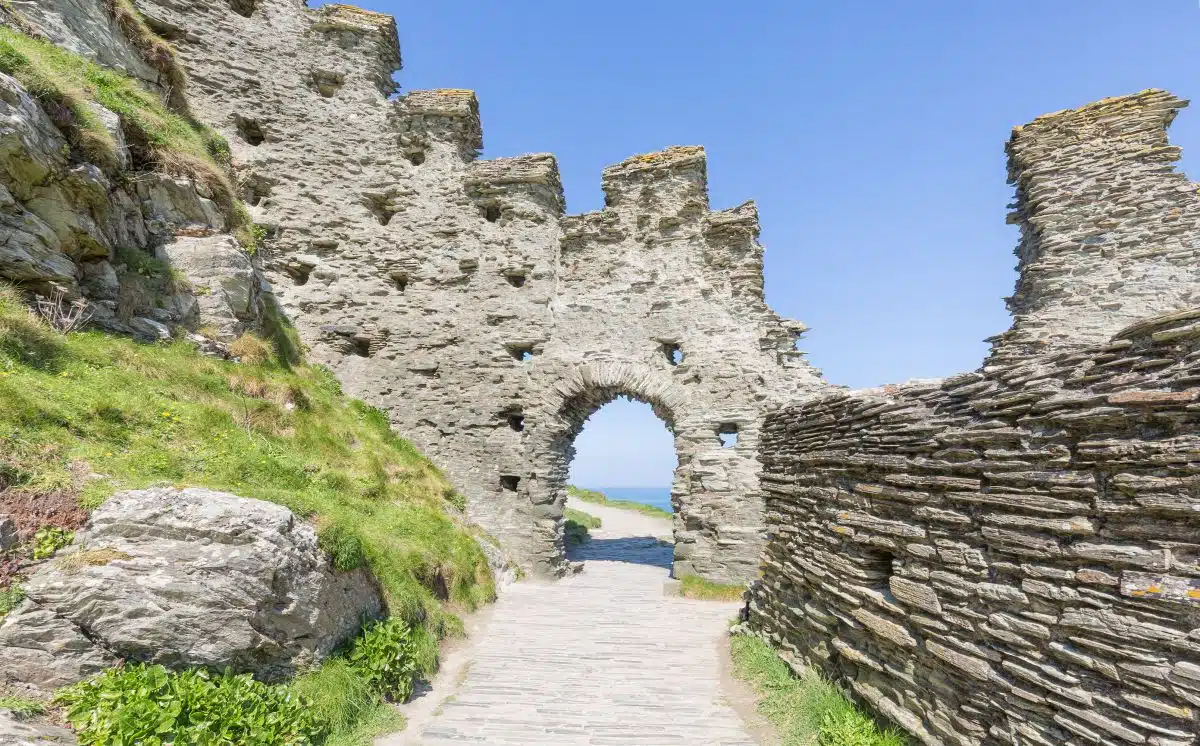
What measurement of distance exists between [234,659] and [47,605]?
143 centimetres

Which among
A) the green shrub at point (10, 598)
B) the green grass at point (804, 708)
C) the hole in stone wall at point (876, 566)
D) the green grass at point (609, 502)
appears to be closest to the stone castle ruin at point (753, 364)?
the hole in stone wall at point (876, 566)

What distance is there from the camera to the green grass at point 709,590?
37.9ft

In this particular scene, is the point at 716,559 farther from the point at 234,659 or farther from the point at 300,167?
the point at 300,167

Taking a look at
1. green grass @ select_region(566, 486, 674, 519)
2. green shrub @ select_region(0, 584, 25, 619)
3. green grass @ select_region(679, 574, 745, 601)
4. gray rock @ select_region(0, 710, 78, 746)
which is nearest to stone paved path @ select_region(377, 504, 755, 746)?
green grass @ select_region(679, 574, 745, 601)

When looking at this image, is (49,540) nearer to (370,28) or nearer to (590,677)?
(590,677)

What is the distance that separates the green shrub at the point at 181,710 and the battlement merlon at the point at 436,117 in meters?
14.8

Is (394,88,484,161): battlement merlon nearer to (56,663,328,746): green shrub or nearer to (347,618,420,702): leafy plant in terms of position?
(347,618,420,702): leafy plant

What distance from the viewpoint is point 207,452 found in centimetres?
658

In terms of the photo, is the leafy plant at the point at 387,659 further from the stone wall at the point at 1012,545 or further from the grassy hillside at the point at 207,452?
the stone wall at the point at 1012,545

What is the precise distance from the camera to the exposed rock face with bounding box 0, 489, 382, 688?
169 inches

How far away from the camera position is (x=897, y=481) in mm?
5031

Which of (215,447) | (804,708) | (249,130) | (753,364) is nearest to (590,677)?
(804,708)

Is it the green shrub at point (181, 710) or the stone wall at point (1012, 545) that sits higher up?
the stone wall at point (1012, 545)

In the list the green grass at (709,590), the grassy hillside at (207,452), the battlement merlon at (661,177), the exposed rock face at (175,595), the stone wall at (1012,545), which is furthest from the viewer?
the battlement merlon at (661,177)
